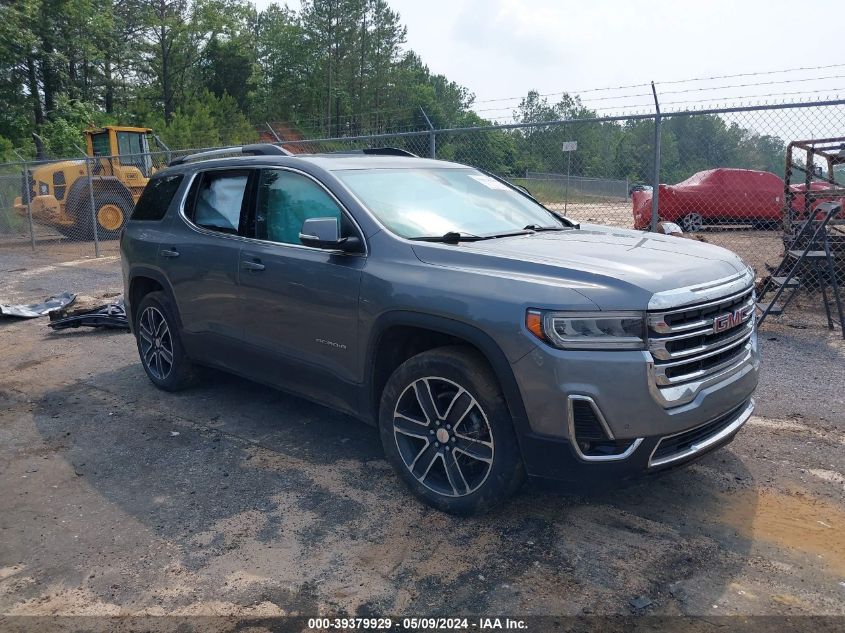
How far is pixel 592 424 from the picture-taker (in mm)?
2975

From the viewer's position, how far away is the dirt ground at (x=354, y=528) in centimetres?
289

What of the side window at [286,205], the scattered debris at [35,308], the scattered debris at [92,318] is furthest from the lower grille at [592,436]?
the scattered debris at [35,308]

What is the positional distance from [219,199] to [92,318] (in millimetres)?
3987

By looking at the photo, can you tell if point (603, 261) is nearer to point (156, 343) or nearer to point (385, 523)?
point (385, 523)

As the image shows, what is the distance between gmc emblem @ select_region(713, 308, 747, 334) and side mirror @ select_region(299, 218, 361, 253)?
6.08 feet

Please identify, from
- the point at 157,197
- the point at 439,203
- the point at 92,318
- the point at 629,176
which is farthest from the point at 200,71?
the point at 439,203

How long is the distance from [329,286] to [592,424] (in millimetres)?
1699

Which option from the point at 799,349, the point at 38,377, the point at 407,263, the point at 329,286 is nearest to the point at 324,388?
the point at 329,286

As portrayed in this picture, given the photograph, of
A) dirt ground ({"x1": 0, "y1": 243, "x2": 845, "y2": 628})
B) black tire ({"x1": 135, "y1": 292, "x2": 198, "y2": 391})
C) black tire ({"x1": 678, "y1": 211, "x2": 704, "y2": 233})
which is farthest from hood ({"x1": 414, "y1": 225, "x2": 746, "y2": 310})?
black tire ({"x1": 678, "y1": 211, "x2": 704, "y2": 233})

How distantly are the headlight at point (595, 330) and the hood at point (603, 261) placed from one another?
6cm

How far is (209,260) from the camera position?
16.0 ft

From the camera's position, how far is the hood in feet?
9.97

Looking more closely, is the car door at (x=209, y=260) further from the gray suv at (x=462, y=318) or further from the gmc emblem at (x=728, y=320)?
the gmc emblem at (x=728, y=320)

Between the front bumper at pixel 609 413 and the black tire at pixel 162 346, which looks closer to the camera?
the front bumper at pixel 609 413
